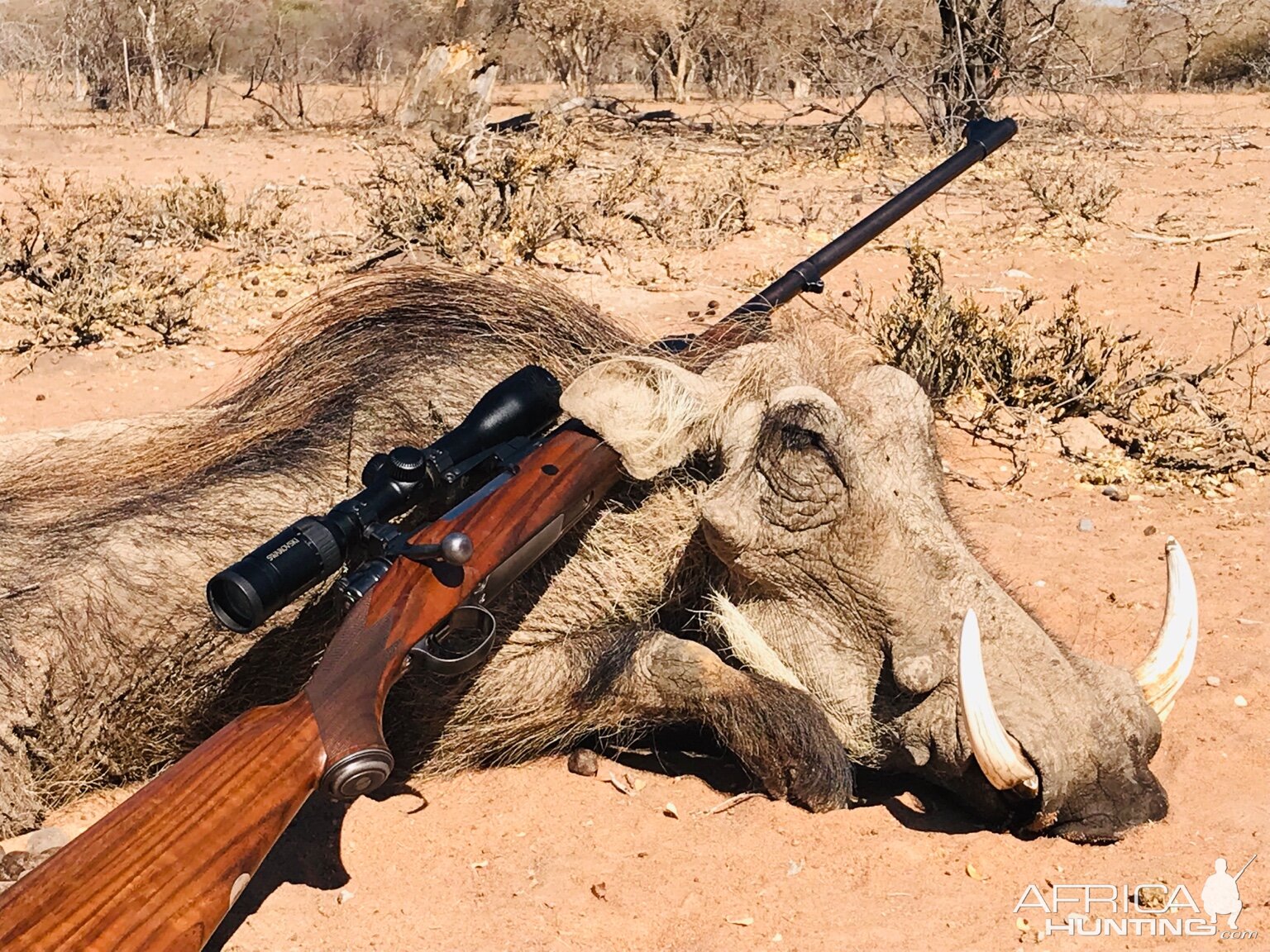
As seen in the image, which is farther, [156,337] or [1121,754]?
[156,337]

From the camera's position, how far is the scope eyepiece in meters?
2.57

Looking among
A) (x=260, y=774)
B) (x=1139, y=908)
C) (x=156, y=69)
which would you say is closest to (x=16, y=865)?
(x=260, y=774)

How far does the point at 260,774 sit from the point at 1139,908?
1864mm

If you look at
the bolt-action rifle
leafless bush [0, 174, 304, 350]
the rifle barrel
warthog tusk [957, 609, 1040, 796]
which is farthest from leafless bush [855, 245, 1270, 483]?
leafless bush [0, 174, 304, 350]

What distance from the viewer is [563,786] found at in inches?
134

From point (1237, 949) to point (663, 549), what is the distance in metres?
1.62

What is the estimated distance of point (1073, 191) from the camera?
28.0 ft

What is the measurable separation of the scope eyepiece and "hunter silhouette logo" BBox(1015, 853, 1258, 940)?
169 cm

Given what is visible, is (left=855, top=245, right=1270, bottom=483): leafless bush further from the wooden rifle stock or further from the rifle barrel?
the wooden rifle stock

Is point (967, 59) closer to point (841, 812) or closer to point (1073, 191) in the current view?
point (1073, 191)

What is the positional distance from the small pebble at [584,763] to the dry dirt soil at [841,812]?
3 centimetres

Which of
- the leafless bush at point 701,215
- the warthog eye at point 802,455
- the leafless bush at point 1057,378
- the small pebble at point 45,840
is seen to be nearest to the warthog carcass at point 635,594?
the warthog eye at point 802,455

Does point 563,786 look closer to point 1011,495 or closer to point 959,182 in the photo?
point 1011,495

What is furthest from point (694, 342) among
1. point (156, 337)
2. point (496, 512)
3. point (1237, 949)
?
point (156, 337)
